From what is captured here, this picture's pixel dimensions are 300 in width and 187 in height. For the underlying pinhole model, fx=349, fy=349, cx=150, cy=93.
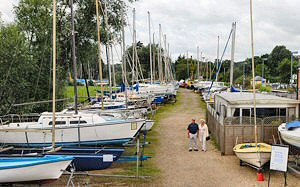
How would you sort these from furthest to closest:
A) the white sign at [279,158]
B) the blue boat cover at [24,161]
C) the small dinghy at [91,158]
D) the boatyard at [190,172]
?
the small dinghy at [91,158], the boatyard at [190,172], the white sign at [279,158], the blue boat cover at [24,161]

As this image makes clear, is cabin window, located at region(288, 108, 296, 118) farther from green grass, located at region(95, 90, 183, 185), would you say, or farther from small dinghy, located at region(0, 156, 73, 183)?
small dinghy, located at region(0, 156, 73, 183)

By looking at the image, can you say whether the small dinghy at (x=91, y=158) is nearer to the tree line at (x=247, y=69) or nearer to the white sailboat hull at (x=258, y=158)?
the white sailboat hull at (x=258, y=158)

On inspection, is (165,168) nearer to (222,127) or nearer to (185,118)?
(222,127)

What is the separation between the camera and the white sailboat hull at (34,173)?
36.3 ft

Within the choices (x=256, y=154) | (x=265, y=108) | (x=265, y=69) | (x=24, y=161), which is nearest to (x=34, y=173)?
(x=24, y=161)

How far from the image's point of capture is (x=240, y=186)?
11789 millimetres

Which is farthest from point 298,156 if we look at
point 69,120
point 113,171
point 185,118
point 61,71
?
point 61,71

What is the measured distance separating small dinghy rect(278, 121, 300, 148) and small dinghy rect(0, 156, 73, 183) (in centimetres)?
837

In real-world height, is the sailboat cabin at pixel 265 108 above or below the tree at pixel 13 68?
below

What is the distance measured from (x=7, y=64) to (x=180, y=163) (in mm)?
13280

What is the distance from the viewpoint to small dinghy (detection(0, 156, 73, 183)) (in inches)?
435

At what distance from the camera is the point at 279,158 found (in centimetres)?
1139

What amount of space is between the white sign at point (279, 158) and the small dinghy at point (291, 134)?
218 cm

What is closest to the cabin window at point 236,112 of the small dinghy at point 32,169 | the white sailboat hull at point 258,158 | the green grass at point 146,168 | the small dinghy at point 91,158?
the white sailboat hull at point 258,158
